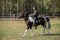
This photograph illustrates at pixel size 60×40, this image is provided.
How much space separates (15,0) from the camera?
55656mm

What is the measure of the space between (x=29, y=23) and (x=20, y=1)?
3928cm

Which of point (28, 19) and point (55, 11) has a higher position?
point (28, 19)

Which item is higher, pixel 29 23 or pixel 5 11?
pixel 29 23

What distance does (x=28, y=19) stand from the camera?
14.3 m

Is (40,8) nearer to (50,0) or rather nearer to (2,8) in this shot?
(50,0)

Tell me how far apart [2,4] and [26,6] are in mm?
6180

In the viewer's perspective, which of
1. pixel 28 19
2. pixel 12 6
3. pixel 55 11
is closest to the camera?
pixel 28 19

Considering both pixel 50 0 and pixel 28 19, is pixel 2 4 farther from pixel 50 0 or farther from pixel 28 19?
pixel 28 19

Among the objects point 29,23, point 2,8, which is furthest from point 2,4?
point 29,23

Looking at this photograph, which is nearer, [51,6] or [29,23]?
[29,23]

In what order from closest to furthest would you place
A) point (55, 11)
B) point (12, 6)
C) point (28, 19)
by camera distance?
point (28, 19) → point (55, 11) → point (12, 6)

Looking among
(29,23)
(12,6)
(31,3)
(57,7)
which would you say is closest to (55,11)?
(57,7)

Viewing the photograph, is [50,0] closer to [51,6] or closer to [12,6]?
A: [51,6]

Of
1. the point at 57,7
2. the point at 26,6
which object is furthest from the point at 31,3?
the point at 57,7
